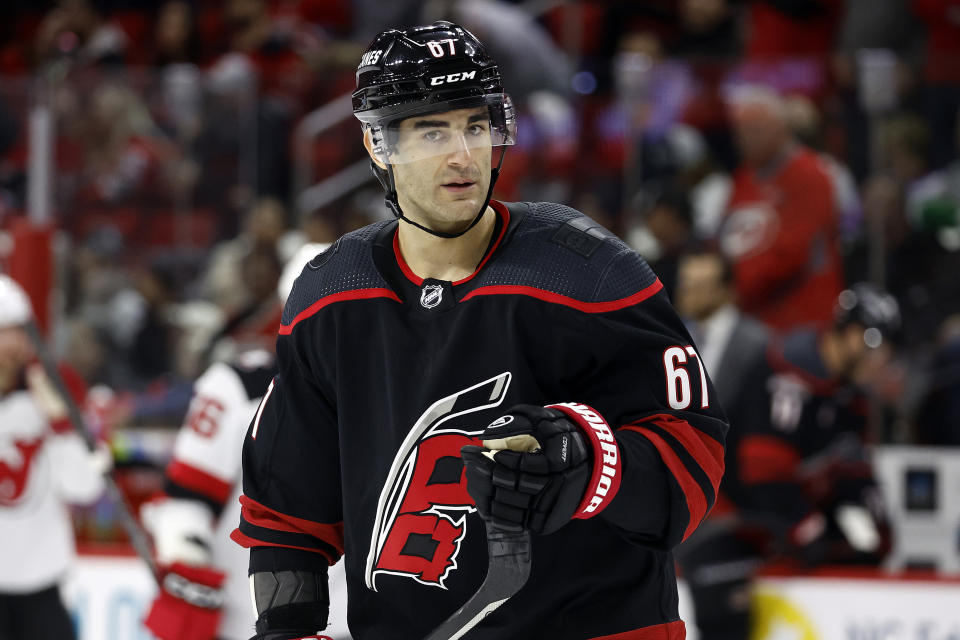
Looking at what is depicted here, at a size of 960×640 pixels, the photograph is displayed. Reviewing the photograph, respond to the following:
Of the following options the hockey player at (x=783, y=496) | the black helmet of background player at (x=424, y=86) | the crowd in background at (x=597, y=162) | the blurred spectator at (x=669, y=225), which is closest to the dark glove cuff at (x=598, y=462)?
the black helmet of background player at (x=424, y=86)

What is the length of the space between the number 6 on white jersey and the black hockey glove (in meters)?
0.16

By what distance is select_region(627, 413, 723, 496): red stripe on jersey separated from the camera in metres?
1.86

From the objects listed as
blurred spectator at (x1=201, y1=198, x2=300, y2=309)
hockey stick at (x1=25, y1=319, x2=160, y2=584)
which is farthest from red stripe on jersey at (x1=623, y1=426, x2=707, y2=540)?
blurred spectator at (x1=201, y1=198, x2=300, y2=309)

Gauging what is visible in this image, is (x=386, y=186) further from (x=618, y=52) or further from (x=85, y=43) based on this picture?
(x=85, y=43)

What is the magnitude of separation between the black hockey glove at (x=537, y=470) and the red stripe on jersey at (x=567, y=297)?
0.19 meters

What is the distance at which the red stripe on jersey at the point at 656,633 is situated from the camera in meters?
1.93

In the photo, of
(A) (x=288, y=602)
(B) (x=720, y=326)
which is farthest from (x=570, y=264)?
(B) (x=720, y=326)

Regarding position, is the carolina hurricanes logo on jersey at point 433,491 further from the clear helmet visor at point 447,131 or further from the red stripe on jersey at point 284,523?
the clear helmet visor at point 447,131

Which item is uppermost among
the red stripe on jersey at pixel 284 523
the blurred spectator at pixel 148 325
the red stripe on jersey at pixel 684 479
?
the red stripe on jersey at pixel 684 479

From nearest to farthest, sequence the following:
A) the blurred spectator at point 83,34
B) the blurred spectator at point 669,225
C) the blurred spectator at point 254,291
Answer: the blurred spectator at point 669,225 → the blurred spectator at point 254,291 → the blurred spectator at point 83,34

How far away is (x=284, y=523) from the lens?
2080 millimetres

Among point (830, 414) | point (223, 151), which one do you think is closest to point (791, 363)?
point (830, 414)

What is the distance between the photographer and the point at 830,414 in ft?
15.4

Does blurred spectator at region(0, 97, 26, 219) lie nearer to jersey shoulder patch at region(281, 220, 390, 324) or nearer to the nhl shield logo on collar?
jersey shoulder patch at region(281, 220, 390, 324)
